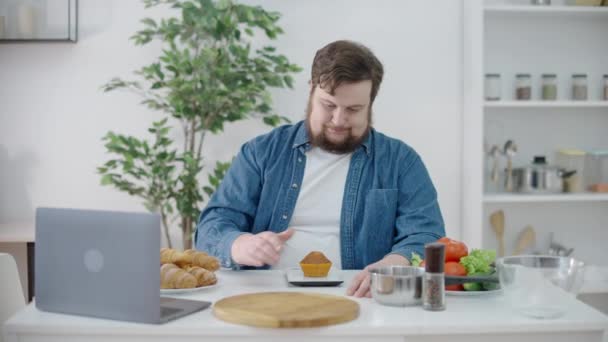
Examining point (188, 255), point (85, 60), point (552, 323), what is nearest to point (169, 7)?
point (85, 60)

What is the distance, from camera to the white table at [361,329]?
156 cm

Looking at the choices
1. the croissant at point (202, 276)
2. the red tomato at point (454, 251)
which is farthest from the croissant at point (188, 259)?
the red tomato at point (454, 251)

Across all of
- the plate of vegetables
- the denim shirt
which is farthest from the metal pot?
the plate of vegetables

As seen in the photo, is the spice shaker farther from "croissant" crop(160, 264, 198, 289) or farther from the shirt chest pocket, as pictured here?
the shirt chest pocket

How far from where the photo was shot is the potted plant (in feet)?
11.4

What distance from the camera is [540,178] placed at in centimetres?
386

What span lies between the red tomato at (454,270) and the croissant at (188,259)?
58 centimetres

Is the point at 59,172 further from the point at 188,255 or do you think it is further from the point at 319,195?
the point at 188,255

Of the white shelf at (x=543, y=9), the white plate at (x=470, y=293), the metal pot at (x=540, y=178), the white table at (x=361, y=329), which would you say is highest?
the white shelf at (x=543, y=9)

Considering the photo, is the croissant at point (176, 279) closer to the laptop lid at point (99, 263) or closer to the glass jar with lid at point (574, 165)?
the laptop lid at point (99, 263)

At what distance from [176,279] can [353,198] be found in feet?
2.68

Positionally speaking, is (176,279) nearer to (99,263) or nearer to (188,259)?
(188,259)

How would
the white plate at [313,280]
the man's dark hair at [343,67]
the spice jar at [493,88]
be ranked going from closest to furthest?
the white plate at [313,280]
the man's dark hair at [343,67]
the spice jar at [493,88]

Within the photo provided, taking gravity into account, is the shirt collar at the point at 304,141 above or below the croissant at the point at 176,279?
above
